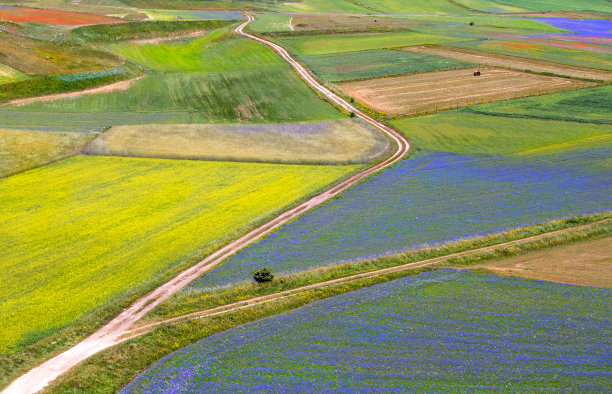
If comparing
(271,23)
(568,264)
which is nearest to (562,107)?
(568,264)

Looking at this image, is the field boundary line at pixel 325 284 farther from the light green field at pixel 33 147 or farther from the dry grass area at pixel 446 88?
the dry grass area at pixel 446 88

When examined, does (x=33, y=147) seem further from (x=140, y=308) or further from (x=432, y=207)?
(x=432, y=207)

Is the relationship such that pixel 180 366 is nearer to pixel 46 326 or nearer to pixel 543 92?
pixel 46 326

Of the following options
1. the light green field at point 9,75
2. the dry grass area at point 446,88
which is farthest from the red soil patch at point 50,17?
the dry grass area at point 446,88

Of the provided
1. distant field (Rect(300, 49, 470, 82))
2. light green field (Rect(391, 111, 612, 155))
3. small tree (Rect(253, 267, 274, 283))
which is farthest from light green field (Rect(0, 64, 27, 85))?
small tree (Rect(253, 267, 274, 283))

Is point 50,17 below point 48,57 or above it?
above

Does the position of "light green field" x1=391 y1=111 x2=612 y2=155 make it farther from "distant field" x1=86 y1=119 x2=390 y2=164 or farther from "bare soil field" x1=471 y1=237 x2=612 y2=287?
"bare soil field" x1=471 y1=237 x2=612 y2=287
